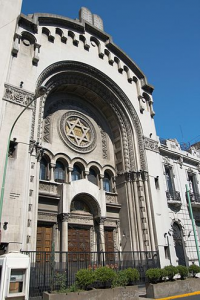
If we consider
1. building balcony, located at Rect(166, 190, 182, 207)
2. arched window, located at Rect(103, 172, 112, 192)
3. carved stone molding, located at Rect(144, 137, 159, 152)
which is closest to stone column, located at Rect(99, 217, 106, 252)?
arched window, located at Rect(103, 172, 112, 192)

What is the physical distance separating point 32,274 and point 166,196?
1445 centimetres

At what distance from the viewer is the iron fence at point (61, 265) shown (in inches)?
504

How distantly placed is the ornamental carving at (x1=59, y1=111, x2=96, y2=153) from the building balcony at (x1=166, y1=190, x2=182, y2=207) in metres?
8.33

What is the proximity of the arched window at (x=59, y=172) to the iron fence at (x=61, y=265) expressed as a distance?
5.61 meters

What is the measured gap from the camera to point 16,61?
59.6ft

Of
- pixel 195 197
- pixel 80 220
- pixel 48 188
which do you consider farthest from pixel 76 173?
pixel 195 197

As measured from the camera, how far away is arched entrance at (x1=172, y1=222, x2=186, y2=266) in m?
22.2

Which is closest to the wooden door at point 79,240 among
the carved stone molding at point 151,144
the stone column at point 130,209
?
the stone column at point 130,209

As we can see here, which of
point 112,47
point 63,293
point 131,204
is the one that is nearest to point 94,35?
point 112,47

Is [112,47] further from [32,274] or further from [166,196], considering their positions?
[32,274]

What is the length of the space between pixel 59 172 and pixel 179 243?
1226 cm

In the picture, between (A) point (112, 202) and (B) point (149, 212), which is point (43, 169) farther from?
(B) point (149, 212)

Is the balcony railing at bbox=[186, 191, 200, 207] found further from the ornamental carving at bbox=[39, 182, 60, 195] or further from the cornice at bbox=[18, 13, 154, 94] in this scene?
the ornamental carving at bbox=[39, 182, 60, 195]

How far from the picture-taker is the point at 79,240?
19156 millimetres
